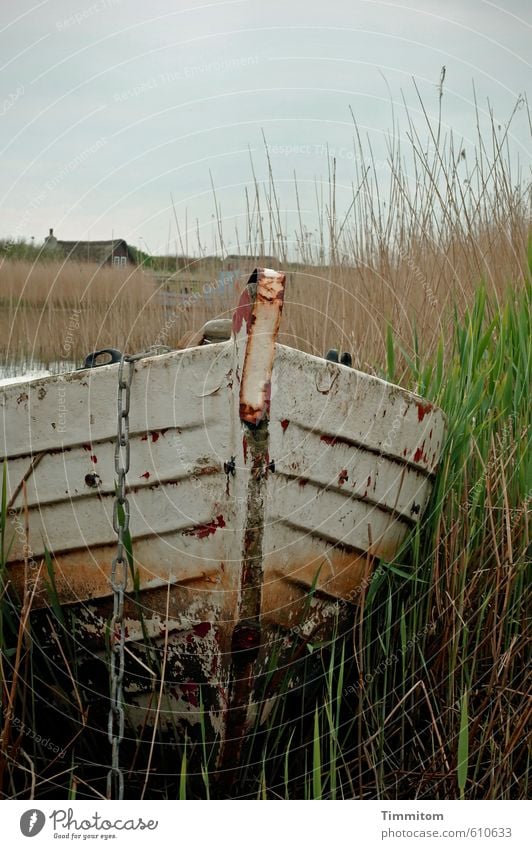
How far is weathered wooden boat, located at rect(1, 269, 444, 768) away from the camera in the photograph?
202 cm

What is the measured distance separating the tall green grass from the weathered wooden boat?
12 cm

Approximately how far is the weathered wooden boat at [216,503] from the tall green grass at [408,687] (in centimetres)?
12

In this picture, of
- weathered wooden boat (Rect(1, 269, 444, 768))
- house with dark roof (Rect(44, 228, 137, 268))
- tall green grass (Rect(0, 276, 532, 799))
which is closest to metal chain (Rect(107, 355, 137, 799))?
weathered wooden boat (Rect(1, 269, 444, 768))

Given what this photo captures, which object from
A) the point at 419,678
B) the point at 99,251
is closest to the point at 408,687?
the point at 419,678

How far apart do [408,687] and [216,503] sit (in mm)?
837

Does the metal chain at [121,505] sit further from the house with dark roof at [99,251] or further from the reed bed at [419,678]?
the house with dark roof at [99,251]

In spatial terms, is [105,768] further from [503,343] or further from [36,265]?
[36,265]

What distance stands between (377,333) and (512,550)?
1263 mm

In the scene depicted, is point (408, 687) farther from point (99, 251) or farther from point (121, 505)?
point (99, 251)

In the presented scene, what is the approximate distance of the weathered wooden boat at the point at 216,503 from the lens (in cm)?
202

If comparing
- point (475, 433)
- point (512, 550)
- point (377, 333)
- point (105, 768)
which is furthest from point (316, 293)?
point (105, 768)

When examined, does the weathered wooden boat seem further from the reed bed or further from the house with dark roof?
the house with dark roof

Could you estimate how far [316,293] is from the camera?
387cm

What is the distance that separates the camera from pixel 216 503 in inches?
81.7
